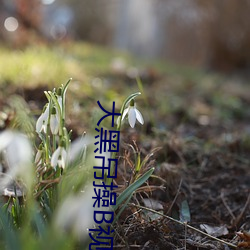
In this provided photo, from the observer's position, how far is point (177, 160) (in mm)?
2186

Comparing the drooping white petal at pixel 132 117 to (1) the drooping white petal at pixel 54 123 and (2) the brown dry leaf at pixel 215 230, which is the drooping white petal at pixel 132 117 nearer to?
(1) the drooping white petal at pixel 54 123

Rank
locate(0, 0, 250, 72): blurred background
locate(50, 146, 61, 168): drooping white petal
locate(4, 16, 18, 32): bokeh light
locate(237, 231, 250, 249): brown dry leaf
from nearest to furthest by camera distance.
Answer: locate(50, 146, 61, 168): drooping white petal < locate(237, 231, 250, 249): brown dry leaf < locate(4, 16, 18, 32): bokeh light < locate(0, 0, 250, 72): blurred background

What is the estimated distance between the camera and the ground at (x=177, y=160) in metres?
1.36

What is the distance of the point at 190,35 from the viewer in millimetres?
8719

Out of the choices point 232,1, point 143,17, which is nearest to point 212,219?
point 232,1

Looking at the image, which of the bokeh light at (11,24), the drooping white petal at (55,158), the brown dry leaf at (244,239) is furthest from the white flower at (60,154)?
the bokeh light at (11,24)

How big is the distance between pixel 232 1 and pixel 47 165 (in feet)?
23.3

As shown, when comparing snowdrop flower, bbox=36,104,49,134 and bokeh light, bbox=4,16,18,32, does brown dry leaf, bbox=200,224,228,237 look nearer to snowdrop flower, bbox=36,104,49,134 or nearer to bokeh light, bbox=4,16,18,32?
snowdrop flower, bbox=36,104,49,134

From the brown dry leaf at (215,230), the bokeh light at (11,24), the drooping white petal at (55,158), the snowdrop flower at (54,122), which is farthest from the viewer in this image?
the bokeh light at (11,24)

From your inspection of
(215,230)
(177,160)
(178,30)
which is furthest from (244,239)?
(178,30)

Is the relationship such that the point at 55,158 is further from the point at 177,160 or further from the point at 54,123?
the point at 177,160

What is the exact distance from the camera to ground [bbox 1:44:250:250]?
1.36m

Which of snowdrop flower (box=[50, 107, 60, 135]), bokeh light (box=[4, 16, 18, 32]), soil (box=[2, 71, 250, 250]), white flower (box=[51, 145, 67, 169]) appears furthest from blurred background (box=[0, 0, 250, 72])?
white flower (box=[51, 145, 67, 169])

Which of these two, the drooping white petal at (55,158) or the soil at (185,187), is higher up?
the drooping white petal at (55,158)
